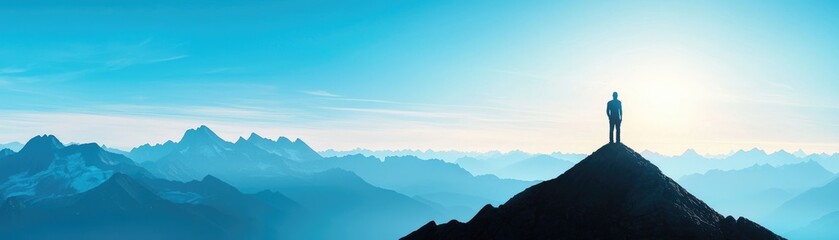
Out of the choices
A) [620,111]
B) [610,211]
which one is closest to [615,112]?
[620,111]

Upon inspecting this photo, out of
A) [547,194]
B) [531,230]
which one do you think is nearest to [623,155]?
[547,194]

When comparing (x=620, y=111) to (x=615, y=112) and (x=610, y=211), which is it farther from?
(x=610, y=211)

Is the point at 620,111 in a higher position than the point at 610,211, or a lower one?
higher

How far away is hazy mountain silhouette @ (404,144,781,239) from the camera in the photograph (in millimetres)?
46500

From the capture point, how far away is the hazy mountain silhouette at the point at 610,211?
46.5 meters

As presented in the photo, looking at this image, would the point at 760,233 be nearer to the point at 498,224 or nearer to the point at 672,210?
the point at 672,210

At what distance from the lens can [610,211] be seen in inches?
1951

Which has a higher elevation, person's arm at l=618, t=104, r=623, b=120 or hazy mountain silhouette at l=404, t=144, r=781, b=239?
person's arm at l=618, t=104, r=623, b=120

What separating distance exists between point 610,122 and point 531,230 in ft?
50.3

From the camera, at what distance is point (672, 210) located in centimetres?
4691

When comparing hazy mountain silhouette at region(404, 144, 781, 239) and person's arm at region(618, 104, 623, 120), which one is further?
person's arm at region(618, 104, 623, 120)

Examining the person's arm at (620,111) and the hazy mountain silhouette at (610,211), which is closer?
the hazy mountain silhouette at (610,211)

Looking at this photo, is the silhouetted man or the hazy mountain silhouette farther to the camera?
the silhouetted man

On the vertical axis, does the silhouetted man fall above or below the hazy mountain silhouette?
above
